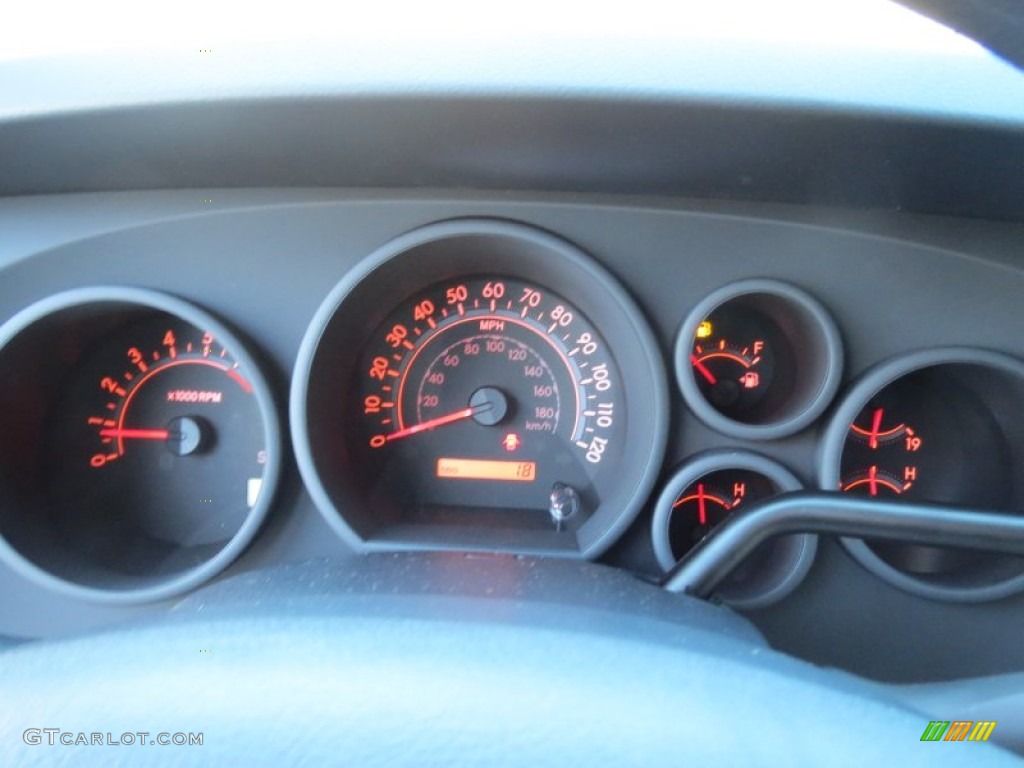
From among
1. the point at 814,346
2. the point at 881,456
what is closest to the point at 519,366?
the point at 814,346

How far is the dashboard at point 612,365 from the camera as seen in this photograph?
174 cm

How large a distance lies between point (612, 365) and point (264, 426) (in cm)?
75

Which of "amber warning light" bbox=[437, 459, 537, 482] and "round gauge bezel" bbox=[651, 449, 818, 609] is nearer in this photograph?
"round gauge bezel" bbox=[651, 449, 818, 609]

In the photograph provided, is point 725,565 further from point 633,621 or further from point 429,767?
point 429,767

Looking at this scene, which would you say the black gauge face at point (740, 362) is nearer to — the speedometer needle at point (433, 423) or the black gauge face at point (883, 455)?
the black gauge face at point (883, 455)

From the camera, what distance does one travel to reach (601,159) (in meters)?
1.55

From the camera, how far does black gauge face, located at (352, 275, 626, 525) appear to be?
1979 millimetres

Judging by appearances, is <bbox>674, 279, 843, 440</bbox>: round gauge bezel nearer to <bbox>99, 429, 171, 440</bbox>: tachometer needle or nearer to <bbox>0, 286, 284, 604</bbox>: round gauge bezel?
<bbox>0, 286, 284, 604</bbox>: round gauge bezel

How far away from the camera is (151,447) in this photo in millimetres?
2008

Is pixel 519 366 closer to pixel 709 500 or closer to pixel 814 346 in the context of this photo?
pixel 709 500

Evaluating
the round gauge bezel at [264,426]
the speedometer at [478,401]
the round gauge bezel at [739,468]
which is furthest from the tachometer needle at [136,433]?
the round gauge bezel at [739,468]

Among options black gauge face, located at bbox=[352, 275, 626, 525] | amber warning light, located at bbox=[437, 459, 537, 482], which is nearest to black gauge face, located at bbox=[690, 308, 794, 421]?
black gauge face, located at bbox=[352, 275, 626, 525]

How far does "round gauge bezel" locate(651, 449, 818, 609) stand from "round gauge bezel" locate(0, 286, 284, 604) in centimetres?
79

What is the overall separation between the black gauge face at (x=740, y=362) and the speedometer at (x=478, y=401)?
0.17 m
